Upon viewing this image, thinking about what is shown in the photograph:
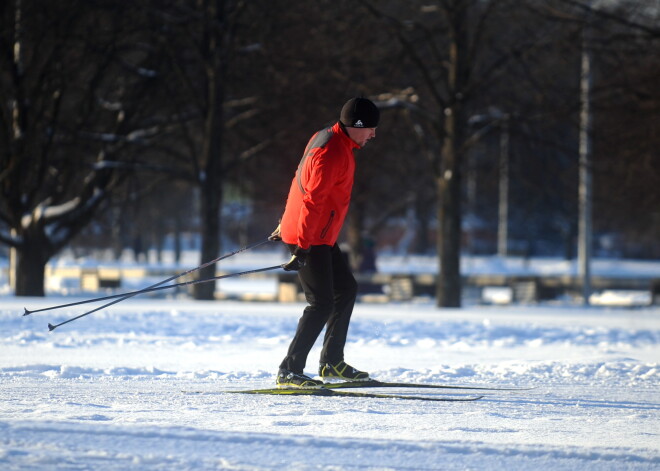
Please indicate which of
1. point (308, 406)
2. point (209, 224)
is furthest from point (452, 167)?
point (308, 406)

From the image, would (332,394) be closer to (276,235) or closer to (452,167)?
(276,235)

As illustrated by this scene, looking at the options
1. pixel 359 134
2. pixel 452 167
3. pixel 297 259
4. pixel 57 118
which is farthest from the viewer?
pixel 57 118

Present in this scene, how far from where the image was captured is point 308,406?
6.41 meters

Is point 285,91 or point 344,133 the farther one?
point 285,91

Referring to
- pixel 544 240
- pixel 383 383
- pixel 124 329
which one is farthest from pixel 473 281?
pixel 544 240

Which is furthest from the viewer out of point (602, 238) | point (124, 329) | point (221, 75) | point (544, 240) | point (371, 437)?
point (602, 238)

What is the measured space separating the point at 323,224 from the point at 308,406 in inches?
46.6

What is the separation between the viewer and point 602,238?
7412 centimetres

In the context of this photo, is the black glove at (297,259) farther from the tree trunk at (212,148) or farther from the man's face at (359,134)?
the tree trunk at (212,148)

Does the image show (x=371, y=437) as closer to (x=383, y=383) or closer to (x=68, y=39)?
(x=383, y=383)

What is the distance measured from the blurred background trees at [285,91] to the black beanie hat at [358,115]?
34.4ft

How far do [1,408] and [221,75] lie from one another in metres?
14.6

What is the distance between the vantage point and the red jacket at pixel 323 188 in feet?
22.5

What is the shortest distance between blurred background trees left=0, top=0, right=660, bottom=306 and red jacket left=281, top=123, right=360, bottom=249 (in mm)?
10719
